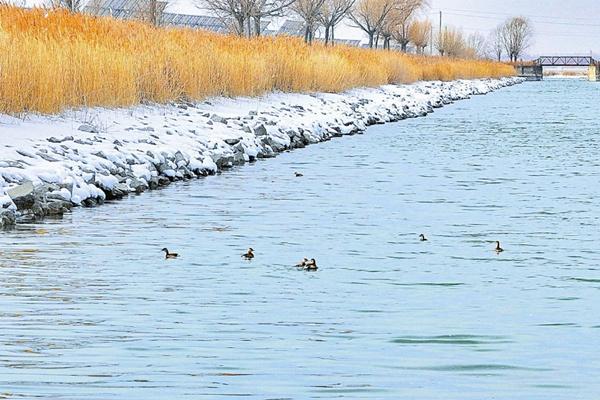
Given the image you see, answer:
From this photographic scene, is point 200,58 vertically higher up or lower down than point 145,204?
higher up

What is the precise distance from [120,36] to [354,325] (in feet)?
50.6

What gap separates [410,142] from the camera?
24.0 meters

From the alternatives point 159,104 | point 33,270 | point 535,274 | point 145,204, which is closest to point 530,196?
point 145,204

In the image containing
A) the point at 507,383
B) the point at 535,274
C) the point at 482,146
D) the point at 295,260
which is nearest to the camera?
the point at 507,383

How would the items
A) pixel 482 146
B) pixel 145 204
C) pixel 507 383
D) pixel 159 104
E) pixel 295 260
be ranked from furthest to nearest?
1. pixel 482 146
2. pixel 159 104
3. pixel 145 204
4. pixel 295 260
5. pixel 507 383

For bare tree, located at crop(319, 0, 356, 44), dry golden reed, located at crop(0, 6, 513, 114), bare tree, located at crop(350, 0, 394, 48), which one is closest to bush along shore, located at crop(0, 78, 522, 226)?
dry golden reed, located at crop(0, 6, 513, 114)

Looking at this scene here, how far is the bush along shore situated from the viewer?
12.7 metres

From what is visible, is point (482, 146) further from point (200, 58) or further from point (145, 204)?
point (145, 204)

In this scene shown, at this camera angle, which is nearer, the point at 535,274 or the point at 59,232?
the point at 535,274

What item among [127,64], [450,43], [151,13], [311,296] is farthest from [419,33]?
[311,296]

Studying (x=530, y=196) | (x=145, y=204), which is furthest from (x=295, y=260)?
(x=530, y=196)

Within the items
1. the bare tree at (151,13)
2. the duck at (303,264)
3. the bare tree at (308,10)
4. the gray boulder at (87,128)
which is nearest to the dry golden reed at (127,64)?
the gray boulder at (87,128)

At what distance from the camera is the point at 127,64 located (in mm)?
19750

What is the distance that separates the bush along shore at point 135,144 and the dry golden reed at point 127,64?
306 millimetres
